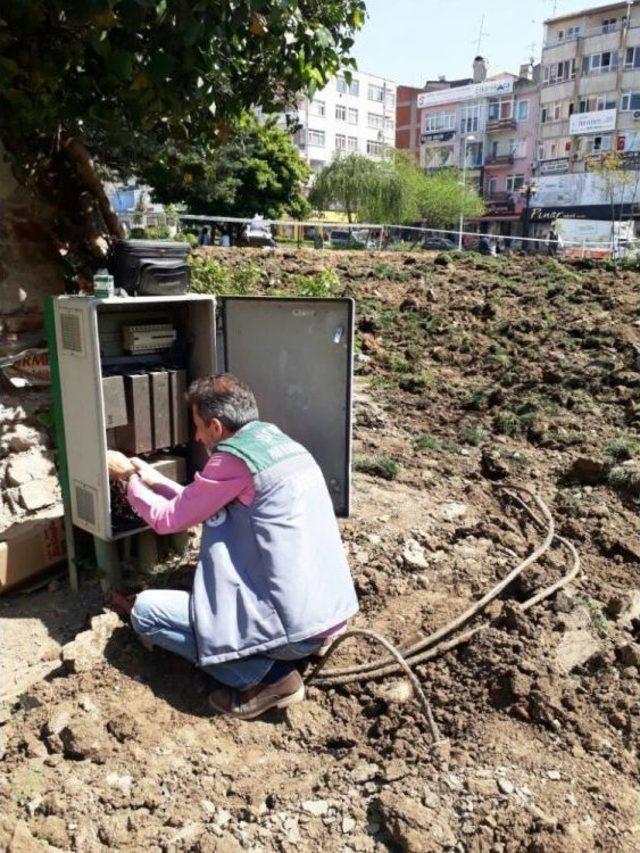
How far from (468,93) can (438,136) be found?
4621 millimetres

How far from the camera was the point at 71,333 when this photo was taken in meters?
3.85

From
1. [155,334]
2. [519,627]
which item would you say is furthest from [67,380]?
[519,627]

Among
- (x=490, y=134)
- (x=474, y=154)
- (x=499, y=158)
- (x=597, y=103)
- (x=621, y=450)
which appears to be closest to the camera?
(x=621, y=450)

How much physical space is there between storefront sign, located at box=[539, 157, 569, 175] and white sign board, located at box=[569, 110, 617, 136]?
1980 millimetres

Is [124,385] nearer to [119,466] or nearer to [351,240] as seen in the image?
[119,466]

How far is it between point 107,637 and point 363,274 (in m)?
11.7

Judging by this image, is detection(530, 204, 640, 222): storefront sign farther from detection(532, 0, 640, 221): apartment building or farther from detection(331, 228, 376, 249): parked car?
detection(331, 228, 376, 249): parked car

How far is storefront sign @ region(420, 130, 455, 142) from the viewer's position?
225 ft

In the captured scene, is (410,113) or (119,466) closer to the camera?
(119,466)

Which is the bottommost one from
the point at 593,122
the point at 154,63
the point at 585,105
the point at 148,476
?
the point at 148,476

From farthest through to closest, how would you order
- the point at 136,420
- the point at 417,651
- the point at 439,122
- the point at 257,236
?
the point at 439,122 < the point at 257,236 < the point at 136,420 < the point at 417,651

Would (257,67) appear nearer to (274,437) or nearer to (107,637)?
(274,437)

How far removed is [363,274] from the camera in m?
14.6

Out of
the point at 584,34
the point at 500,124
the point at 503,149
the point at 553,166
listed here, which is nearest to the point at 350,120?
the point at 500,124
